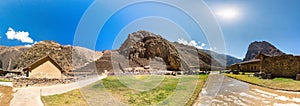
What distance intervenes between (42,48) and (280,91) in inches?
3217

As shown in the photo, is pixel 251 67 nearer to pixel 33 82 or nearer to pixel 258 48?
pixel 33 82

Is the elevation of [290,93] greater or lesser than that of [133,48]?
lesser

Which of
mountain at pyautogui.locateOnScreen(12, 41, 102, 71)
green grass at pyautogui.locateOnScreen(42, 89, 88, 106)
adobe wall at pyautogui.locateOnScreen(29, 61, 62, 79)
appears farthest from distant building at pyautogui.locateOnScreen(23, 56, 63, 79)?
mountain at pyautogui.locateOnScreen(12, 41, 102, 71)

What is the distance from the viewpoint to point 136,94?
1648 centimetres

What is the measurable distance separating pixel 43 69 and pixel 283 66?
32.9 meters

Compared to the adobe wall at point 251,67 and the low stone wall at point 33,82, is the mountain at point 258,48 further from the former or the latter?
the low stone wall at point 33,82

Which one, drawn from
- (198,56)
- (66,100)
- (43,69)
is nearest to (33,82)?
(43,69)

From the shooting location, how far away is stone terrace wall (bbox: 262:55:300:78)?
91.9ft

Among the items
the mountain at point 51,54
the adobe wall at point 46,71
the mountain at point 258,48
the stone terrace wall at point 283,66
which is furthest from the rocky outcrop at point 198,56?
the adobe wall at point 46,71

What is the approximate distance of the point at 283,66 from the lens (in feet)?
95.4

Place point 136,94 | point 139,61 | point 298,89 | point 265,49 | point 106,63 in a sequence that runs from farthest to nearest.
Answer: point 265,49
point 139,61
point 106,63
point 298,89
point 136,94

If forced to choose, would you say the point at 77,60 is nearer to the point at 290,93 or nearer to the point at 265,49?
the point at 290,93

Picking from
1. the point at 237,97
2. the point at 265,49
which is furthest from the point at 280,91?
the point at 265,49

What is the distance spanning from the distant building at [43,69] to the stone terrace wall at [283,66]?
30060mm
